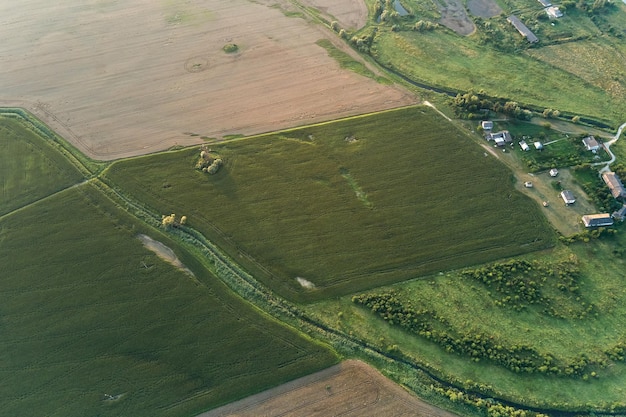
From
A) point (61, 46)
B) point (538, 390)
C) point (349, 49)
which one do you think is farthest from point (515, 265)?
point (61, 46)

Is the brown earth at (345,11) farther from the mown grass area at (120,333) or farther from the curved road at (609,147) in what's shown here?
the mown grass area at (120,333)

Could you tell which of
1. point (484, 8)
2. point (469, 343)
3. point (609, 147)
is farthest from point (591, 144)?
point (469, 343)

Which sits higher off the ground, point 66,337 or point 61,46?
point 61,46

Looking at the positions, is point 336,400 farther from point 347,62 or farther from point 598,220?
point 347,62

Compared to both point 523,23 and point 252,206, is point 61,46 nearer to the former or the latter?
point 252,206

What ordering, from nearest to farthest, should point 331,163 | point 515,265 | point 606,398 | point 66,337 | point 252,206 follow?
1. point 606,398
2. point 66,337
3. point 515,265
4. point 252,206
5. point 331,163

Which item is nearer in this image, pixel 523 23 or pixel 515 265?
pixel 515 265
